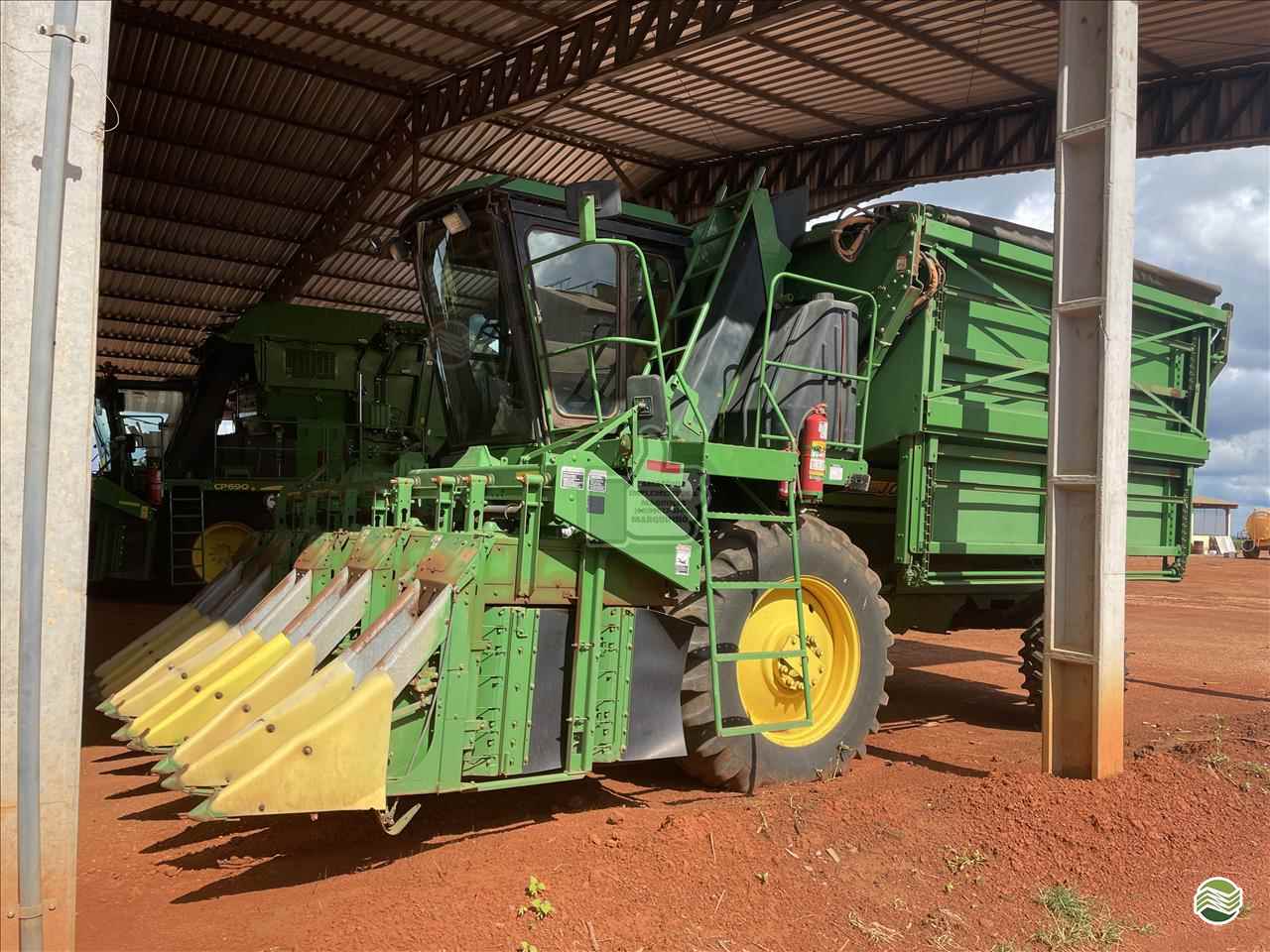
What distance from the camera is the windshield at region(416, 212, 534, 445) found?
5.54 metres

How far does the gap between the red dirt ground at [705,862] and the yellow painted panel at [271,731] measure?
0.51 metres

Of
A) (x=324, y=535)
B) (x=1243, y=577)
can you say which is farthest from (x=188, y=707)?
(x=1243, y=577)

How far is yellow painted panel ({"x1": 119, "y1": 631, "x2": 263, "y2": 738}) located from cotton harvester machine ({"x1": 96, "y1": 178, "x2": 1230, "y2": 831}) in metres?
0.02

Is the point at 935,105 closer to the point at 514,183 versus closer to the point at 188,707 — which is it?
the point at 514,183

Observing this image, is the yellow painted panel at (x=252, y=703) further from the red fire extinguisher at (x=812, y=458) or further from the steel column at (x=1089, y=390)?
the steel column at (x=1089, y=390)

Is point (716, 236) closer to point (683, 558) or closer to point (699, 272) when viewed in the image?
point (699, 272)

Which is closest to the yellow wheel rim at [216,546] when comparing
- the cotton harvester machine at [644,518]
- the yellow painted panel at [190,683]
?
the cotton harvester machine at [644,518]

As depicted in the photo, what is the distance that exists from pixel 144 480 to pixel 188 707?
8.44 meters

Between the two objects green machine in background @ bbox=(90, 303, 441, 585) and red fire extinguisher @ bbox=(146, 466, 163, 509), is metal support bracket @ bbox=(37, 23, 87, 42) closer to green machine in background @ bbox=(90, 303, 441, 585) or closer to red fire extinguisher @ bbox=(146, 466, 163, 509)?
green machine in background @ bbox=(90, 303, 441, 585)

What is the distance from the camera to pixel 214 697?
4.57 metres

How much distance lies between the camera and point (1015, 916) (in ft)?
11.8

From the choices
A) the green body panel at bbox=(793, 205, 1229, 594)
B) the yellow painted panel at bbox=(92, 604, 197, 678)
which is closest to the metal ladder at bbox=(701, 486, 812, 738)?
the green body panel at bbox=(793, 205, 1229, 594)

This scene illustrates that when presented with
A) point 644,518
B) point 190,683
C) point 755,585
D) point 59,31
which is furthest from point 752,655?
point 59,31

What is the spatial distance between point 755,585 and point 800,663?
0.65 m
